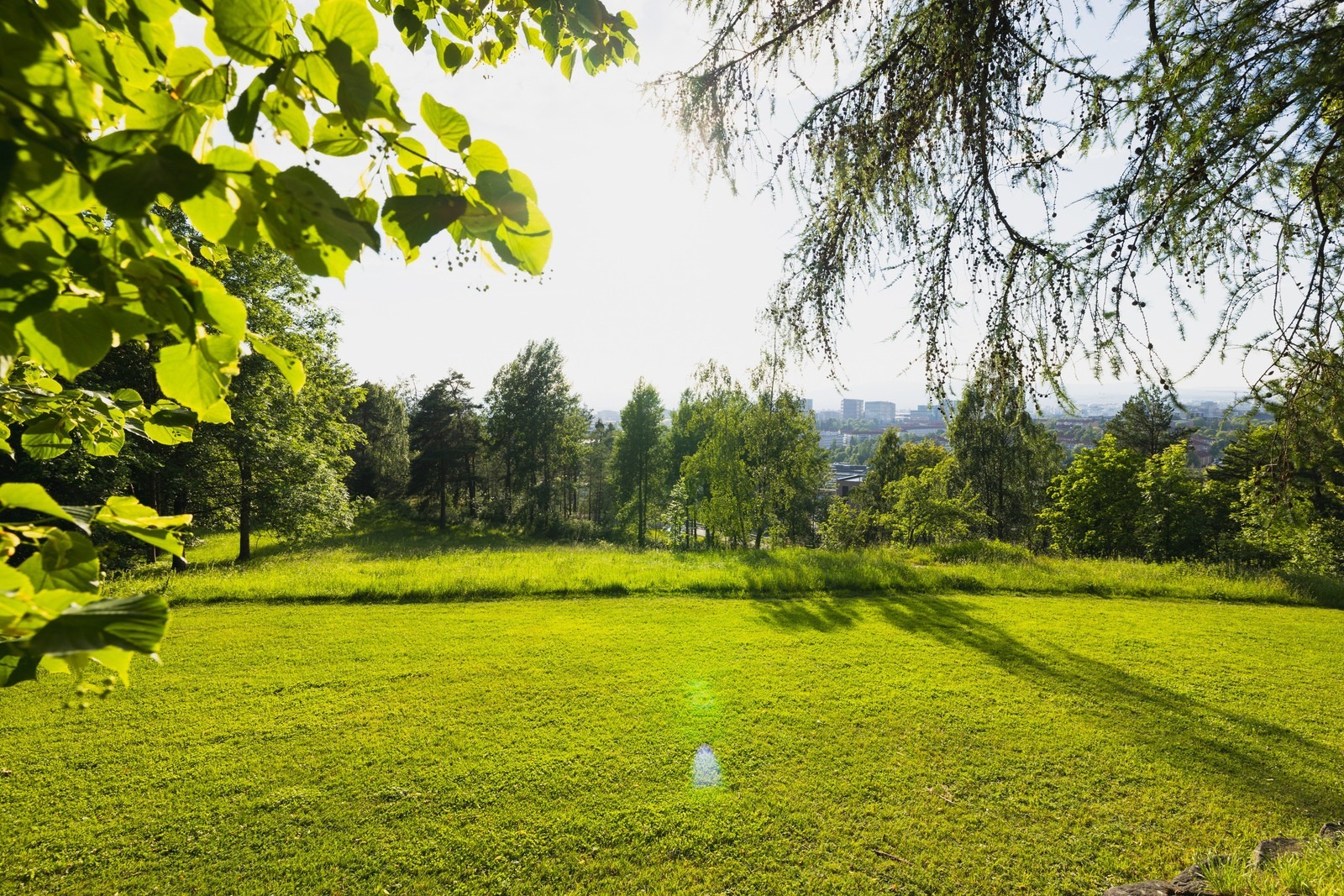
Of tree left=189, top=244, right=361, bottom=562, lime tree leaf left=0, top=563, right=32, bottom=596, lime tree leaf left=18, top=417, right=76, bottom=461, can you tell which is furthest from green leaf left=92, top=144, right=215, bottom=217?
tree left=189, top=244, right=361, bottom=562

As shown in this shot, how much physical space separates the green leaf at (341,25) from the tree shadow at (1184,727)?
6.33 m

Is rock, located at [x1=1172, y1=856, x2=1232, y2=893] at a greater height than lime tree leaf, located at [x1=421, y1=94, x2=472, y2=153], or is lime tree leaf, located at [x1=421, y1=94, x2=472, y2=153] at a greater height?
lime tree leaf, located at [x1=421, y1=94, x2=472, y2=153]

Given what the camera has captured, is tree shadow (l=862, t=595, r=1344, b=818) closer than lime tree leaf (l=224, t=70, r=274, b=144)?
No

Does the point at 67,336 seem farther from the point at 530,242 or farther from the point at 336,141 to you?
the point at 530,242

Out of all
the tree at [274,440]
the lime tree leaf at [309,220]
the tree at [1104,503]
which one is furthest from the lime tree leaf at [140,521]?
the tree at [1104,503]

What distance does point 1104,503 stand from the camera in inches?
754

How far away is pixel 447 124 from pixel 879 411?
12142 cm

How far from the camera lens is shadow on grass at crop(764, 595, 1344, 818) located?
394 centimetres

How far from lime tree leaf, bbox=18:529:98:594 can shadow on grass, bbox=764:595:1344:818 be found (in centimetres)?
629

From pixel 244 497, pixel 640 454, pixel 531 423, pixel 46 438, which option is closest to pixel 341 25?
pixel 46 438

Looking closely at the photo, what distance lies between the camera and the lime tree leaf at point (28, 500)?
55 cm

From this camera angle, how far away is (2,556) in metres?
0.63

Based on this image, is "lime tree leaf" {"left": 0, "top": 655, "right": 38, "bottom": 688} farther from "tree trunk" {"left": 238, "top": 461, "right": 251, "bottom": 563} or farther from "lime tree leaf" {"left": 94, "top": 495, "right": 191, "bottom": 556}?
"tree trunk" {"left": 238, "top": 461, "right": 251, "bottom": 563}

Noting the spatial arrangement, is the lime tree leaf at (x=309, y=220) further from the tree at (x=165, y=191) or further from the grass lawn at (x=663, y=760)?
the grass lawn at (x=663, y=760)
